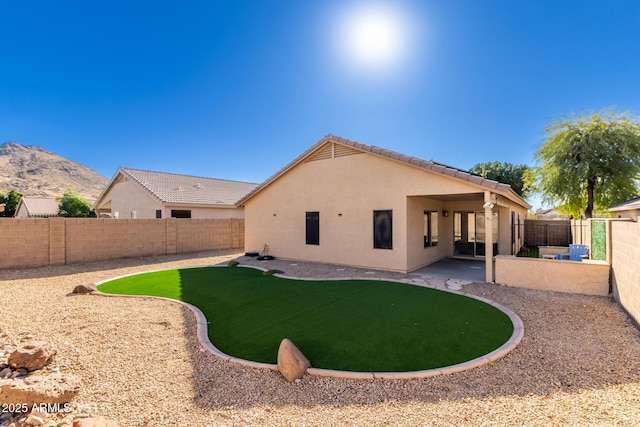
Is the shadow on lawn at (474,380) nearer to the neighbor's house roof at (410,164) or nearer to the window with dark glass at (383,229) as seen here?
the neighbor's house roof at (410,164)

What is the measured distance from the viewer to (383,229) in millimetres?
12234

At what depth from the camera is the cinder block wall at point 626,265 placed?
6340 mm

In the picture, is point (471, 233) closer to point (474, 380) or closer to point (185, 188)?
point (474, 380)

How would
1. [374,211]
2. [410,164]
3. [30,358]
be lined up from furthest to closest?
[374,211]
[410,164]
[30,358]

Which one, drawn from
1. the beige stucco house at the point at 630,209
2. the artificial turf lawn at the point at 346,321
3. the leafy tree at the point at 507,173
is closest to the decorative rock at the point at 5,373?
the artificial turf lawn at the point at 346,321

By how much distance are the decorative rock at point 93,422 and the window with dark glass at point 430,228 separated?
41.0ft

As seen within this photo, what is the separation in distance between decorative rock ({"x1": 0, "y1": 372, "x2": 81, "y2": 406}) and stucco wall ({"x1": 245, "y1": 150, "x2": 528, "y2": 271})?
34.5 feet

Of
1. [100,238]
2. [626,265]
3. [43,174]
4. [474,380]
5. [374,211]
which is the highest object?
[43,174]

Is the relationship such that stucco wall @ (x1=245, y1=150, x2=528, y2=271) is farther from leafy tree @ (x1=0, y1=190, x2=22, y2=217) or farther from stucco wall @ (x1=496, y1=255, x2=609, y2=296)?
leafy tree @ (x1=0, y1=190, x2=22, y2=217)

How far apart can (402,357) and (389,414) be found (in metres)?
1.47

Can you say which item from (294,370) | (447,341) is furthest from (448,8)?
(294,370)

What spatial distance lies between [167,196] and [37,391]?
22341 mm

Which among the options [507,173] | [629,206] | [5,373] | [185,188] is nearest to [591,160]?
[629,206]

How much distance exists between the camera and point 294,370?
14.2 feet
